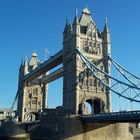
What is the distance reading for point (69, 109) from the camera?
52.8 m

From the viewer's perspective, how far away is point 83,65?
56781 millimetres

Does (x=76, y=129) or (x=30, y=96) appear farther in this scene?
(x=30, y=96)

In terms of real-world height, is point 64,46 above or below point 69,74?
above

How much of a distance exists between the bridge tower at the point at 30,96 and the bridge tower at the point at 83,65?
1042 inches

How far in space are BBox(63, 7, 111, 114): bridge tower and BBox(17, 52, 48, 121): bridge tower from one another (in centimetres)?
2646

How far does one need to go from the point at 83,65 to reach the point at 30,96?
3144 centimetres

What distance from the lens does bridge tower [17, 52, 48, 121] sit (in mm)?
82988

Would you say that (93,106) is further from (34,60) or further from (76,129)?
(34,60)

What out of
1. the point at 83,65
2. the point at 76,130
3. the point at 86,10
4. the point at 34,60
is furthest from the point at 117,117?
the point at 34,60

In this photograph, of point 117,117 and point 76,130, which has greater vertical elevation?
point 117,117

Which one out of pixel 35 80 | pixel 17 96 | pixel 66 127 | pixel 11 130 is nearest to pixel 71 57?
pixel 66 127

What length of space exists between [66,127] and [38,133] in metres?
6.24

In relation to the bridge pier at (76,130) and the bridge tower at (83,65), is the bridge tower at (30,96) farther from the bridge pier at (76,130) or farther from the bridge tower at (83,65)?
the bridge pier at (76,130)

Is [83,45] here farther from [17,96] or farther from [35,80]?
[17,96]
